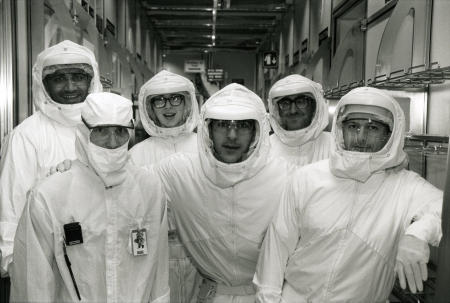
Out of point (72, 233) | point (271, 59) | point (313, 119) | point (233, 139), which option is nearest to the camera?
point (72, 233)

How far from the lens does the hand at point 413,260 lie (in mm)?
1395

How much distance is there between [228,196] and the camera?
2.03 metres

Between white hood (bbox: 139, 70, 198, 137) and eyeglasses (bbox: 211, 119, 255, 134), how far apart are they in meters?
0.76

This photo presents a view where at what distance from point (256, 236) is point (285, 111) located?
99 centimetres

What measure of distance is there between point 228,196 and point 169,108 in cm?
97

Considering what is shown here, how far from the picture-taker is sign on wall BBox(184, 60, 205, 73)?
27.9ft

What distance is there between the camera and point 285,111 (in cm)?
279

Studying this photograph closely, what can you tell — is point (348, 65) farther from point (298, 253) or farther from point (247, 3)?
point (247, 3)

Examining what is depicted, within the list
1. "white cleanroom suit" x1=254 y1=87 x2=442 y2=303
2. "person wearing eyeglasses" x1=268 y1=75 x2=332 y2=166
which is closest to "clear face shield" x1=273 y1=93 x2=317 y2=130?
"person wearing eyeglasses" x1=268 y1=75 x2=332 y2=166

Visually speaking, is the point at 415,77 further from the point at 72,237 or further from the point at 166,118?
the point at 72,237

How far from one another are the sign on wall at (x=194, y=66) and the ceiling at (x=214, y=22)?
32 centimetres

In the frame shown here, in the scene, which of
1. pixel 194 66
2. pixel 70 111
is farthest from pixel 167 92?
pixel 194 66

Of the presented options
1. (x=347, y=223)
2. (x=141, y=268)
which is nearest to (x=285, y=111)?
(x=347, y=223)

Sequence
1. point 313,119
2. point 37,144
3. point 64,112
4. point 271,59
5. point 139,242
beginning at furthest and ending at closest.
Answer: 1. point 271,59
2. point 313,119
3. point 64,112
4. point 37,144
5. point 139,242
